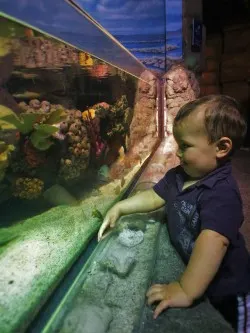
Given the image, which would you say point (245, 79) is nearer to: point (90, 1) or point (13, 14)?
point (90, 1)

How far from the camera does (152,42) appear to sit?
21.2ft

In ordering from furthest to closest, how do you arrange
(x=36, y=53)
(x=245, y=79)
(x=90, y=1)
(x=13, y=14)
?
(x=245, y=79), (x=90, y=1), (x=36, y=53), (x=13, y=14)

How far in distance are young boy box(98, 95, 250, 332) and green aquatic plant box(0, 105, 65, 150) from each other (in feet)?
3.14

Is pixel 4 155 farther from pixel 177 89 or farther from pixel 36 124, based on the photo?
pixel 177 89

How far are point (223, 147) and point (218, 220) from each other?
1.35ft

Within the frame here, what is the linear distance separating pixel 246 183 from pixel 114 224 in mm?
3541

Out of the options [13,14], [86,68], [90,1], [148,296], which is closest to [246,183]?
[86,68]

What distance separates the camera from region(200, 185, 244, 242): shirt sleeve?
1.45 metres

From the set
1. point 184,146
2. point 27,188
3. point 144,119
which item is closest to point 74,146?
point 27,188

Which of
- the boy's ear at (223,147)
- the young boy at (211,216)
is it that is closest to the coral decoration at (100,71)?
the young boy at (211,216)

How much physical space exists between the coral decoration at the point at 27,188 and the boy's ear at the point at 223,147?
4.47ft

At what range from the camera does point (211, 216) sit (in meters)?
1.49

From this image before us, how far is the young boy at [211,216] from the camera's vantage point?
4.64ft

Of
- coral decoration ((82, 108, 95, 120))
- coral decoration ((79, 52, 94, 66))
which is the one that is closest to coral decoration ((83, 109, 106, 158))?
coral decoration ((82, 108, 95, 120))
